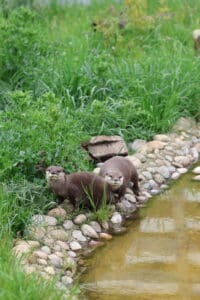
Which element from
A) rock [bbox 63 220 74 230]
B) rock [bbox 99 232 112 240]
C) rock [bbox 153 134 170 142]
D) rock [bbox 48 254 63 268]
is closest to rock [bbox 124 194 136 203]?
rock [bbox 99 232 112 240]

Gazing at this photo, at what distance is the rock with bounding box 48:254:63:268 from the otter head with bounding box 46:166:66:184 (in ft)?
2.44

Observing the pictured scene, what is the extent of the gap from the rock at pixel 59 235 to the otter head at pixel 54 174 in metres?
0.43

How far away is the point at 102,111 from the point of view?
7.65 m

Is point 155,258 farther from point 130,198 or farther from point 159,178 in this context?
point 159,178

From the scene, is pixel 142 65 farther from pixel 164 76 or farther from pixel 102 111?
pixel 102 111

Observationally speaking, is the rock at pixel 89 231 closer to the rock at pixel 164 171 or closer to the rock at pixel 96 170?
the rock at pixel 96 170

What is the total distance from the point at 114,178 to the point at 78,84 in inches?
74.9

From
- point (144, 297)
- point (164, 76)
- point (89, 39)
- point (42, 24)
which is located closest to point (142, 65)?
point (164, 76)

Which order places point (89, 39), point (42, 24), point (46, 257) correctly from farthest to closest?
1. point (42, 24)
2. point (89, 39)
3. point (46, 257)

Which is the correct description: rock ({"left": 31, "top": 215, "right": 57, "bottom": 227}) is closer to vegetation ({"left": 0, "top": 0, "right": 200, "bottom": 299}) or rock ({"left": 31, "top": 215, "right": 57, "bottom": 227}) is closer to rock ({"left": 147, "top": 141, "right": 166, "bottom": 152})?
vegetation ({"left": 0, "top": 0, "right": 200, "bottom": 299})

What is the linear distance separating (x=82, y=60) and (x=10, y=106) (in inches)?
49.0

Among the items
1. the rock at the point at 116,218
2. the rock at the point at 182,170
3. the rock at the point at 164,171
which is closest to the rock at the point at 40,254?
the rock at the point at 116,218

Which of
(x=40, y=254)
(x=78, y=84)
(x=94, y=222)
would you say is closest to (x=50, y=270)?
(x=40, y=254)

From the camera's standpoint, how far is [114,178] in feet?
21.6
